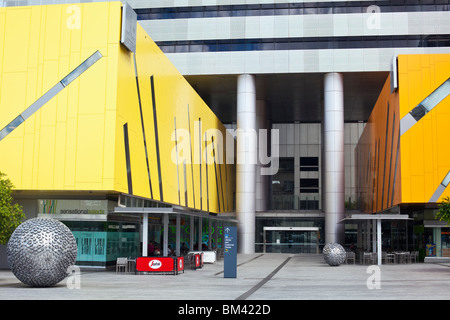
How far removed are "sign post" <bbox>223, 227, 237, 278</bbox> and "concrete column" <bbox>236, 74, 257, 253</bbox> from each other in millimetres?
29981

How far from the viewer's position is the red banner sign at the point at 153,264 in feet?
84.6

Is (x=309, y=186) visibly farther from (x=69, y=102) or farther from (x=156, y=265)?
(x=156, y=265)

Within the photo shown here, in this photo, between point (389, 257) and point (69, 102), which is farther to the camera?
point (389, 257)

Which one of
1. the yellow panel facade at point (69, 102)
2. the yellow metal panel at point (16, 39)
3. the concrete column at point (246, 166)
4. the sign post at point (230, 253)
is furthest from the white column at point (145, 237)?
the concrete column at point (246, 166)

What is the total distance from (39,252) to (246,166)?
38.0 metres

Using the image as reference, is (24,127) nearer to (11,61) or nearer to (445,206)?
(11,61)

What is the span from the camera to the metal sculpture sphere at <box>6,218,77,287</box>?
17.1m

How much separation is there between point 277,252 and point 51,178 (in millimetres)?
33707

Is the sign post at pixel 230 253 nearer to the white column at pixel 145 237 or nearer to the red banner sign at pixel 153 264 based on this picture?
the red banner sign at pixel 153 264

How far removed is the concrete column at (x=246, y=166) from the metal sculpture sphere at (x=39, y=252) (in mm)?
37246

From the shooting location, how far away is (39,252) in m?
17.0

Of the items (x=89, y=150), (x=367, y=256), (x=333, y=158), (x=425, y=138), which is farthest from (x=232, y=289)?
(x=333, y=158)

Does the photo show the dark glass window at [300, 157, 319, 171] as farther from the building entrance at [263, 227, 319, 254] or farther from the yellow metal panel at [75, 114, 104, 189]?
the yellow metal panel at [75, 114, 104, 189]

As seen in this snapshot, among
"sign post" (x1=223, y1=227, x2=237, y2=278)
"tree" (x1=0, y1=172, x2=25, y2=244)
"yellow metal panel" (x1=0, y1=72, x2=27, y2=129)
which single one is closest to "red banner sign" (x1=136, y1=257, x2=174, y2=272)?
"sign post" (x1=223, y1=227, x2=237, y2=278)
